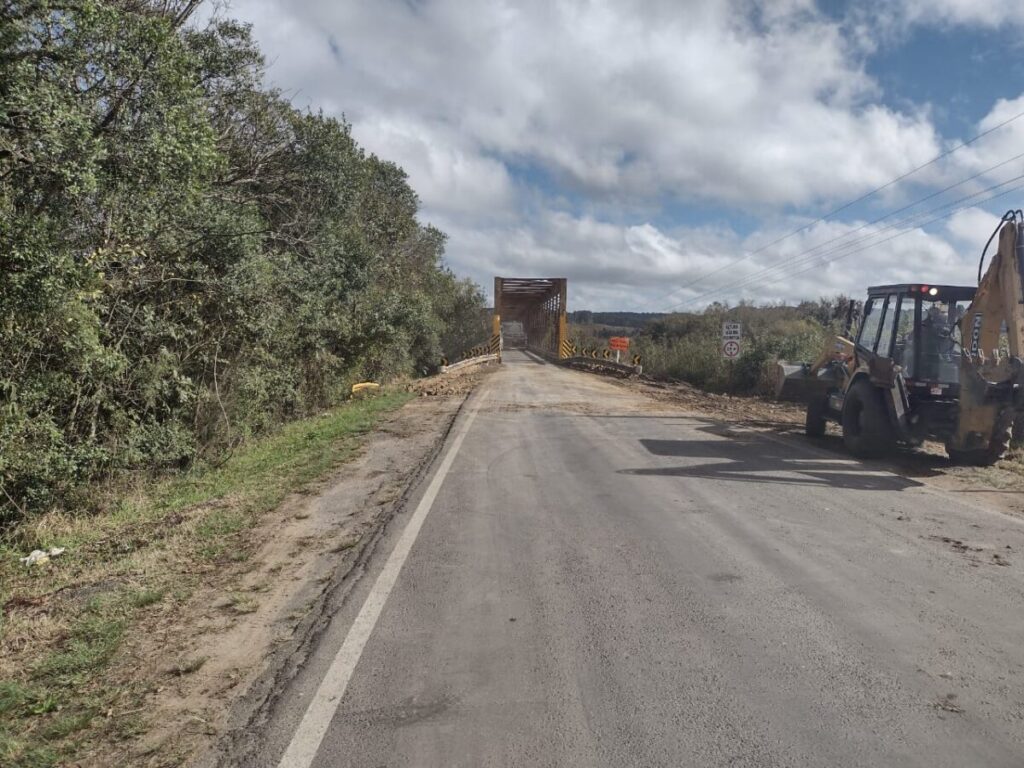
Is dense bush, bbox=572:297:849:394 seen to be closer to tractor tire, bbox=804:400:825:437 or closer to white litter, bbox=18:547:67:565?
tractor tire, bbox=804:400:825:437

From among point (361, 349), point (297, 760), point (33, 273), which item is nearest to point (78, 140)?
point (33, 273)

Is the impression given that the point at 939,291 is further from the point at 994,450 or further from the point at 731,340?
the point at 731,340

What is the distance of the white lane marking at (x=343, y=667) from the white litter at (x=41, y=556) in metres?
3.67

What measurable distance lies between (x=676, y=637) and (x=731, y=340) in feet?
71.3

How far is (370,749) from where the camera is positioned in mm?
3533

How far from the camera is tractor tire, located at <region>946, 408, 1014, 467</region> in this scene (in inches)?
420

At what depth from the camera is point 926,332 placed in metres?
11.9

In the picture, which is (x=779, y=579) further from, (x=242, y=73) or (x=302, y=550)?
(x=242, y=73)

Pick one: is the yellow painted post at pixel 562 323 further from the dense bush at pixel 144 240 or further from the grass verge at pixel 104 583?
the grass verge at pixel 104 583

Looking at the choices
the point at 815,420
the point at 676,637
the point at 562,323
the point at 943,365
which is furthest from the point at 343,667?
the point at 562,323

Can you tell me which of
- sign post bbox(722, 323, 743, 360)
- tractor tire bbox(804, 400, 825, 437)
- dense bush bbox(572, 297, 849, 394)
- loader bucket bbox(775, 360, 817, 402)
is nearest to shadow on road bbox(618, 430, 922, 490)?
tractor tire bbox(804, 400, 825, 437)

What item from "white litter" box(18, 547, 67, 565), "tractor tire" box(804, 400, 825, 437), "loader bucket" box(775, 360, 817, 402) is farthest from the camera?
"loader bucket" box(775, 360, 817, 402)

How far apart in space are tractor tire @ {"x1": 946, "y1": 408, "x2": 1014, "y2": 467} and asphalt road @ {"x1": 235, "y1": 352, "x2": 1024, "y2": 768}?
243cm

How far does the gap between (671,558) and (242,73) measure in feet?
39.1
